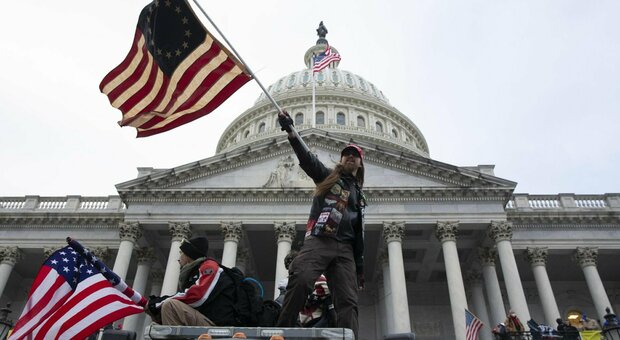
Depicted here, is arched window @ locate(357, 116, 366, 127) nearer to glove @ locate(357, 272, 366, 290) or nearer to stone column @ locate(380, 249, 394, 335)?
stone column @ locate(380, 249, 394, 335)

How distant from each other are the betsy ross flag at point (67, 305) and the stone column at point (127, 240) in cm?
1964

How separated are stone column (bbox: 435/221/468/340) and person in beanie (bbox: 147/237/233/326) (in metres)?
20.0

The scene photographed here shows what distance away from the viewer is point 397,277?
24375 millimetres

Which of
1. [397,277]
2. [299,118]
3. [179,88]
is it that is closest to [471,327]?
[397,277]

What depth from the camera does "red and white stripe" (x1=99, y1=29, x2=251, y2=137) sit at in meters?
9.23

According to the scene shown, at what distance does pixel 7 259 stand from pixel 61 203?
16.1ft

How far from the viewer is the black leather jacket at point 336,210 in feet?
16.8

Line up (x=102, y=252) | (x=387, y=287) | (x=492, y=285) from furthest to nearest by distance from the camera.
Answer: (x=102, y=252), (x=387, y=287), (x=492, y=285)

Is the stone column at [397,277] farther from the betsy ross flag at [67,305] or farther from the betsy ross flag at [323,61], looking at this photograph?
the betsy ross flag at [67,305]

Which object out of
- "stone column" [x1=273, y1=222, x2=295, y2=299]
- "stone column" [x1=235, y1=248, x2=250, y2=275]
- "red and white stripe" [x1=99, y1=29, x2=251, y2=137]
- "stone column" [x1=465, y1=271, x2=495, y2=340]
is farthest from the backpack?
"stone column" [x1=465, y1=271, x2=495, y2=340]

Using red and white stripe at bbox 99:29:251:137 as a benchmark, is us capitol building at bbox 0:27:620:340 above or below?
above

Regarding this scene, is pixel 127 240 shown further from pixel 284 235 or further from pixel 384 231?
pixel 384 231

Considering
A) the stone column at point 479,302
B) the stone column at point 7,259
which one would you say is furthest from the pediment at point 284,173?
the stone column at point 7,259

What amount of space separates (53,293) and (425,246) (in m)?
25.6
